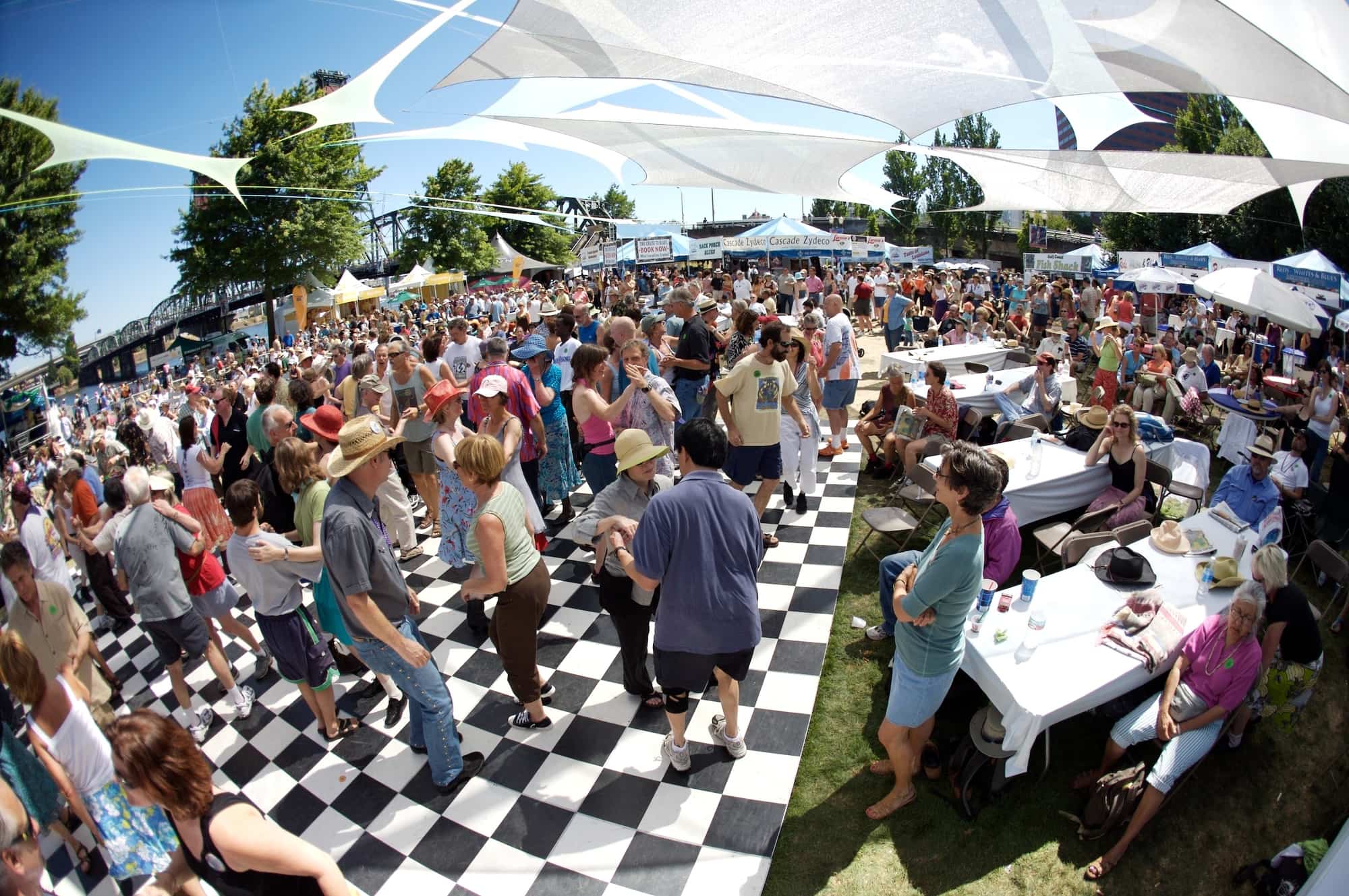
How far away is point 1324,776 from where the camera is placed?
110 inches

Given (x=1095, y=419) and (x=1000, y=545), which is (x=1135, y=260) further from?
(x=1000, y=545)

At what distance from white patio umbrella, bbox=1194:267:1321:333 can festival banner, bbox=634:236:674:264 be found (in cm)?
1441

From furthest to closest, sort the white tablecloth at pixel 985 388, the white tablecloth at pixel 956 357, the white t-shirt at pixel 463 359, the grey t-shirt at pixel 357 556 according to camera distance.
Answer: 1. the white tablecloth at pixel 956 357
2. the white tablecloth at pixel 985 388
3. the white t-shirt at pixel 463 359
4. the grey t-shirt at pixel 357 556

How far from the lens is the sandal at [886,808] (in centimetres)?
255

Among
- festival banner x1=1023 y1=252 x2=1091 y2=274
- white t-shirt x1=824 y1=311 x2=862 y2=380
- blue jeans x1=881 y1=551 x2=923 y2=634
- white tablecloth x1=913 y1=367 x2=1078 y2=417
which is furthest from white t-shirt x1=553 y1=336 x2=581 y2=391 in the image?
festival banner x1=1023 y1=252 x2=1091 y2=274

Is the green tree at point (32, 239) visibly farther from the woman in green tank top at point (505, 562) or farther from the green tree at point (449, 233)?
the green tree at point (449, 233)

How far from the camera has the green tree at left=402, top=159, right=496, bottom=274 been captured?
35.3 m

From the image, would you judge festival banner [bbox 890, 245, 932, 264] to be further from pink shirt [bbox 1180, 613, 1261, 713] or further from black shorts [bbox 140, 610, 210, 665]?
black shorts [bbox 140, 610, 210, 665]

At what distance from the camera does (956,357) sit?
8.58 metres

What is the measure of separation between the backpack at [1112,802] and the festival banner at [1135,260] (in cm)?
1797

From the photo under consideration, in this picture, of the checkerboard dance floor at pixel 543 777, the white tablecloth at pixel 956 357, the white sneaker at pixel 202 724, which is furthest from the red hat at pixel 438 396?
the white tablecloth at pixel 956 357

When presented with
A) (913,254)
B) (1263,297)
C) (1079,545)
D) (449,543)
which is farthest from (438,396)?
(913,254)

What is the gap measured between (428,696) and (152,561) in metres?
1.72

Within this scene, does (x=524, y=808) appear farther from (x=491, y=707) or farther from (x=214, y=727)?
(x=214, y=727)
